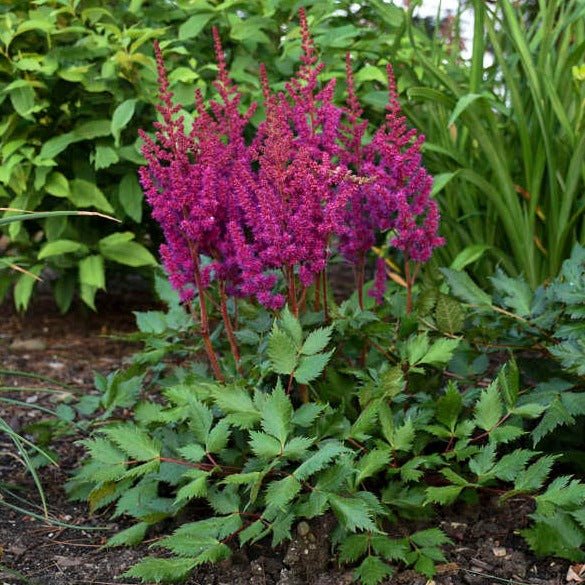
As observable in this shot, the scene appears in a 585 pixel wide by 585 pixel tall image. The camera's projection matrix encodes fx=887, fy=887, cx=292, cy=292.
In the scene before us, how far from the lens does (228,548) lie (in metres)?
1.82

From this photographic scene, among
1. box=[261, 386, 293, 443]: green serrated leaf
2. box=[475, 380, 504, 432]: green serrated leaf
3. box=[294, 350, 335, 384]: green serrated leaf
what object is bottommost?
box=[475, 380, 504, 432]: green serrated leaf

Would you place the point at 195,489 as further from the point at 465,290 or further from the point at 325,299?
the point at 465,290

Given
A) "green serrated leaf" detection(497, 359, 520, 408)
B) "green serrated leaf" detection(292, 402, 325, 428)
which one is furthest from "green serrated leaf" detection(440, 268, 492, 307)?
"green serrated leaf" detection(292, 402, 325, 428)

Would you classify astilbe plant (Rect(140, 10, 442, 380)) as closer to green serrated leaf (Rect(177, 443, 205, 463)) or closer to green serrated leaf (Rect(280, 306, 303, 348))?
green serrated leaf (Rect(280, 306, 303, 348))

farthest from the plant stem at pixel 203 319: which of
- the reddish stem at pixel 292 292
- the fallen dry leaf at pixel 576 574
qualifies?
the fallen dry leaf at pixel 576 574

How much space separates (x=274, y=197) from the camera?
6.06 ft

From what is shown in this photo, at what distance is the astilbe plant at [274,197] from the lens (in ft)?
6.04

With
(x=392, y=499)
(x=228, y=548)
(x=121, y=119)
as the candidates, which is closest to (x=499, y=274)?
(x=392, y=499)

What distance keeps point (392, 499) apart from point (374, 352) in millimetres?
471

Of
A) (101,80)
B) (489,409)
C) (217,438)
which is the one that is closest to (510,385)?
(489,409)

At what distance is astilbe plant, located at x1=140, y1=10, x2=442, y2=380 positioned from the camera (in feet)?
6.04

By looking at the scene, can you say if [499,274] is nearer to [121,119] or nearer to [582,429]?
[582,429]

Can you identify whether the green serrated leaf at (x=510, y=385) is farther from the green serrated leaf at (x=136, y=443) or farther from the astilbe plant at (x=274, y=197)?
the green serrated leaf at (x=136, y=443)

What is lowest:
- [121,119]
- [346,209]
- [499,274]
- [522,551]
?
[522,551]
